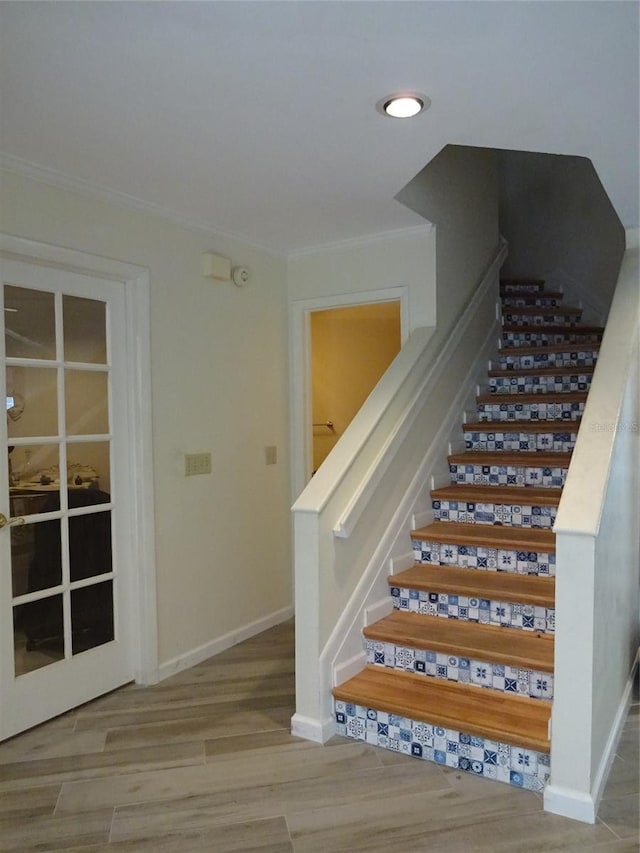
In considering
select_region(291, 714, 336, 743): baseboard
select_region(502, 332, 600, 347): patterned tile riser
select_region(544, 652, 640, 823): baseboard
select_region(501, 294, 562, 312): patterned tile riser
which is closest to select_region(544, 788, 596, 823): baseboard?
select_region(544, 652, 640, 823): baseboard

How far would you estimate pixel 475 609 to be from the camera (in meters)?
2.64

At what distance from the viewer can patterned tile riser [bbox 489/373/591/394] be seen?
384 cm

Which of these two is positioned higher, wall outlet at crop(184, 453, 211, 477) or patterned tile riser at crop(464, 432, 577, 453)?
patterned tile riser at crop(464, 432, 577, 453)

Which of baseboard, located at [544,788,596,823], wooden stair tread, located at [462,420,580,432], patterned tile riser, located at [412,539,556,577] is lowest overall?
baseboard, located at [544,788,596,823]

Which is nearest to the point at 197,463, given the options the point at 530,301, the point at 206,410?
the point at 206,410

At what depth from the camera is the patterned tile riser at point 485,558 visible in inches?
108

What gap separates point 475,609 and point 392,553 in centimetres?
46

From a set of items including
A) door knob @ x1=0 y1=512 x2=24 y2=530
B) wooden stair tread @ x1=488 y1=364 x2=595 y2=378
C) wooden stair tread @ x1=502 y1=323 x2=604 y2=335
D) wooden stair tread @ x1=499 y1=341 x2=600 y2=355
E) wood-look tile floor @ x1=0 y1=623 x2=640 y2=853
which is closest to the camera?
wood-look tile floor @ x1=0 y1=623 x2=640 y2=853

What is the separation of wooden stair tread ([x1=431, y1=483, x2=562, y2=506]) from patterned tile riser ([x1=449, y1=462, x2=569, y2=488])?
45mm

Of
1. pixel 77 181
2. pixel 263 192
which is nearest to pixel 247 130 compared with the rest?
pixel 263 192

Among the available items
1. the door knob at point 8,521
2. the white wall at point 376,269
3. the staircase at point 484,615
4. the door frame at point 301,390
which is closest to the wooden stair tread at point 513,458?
the staircase at point 484,615

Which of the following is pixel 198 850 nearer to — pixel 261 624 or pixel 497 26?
pixel 261 624

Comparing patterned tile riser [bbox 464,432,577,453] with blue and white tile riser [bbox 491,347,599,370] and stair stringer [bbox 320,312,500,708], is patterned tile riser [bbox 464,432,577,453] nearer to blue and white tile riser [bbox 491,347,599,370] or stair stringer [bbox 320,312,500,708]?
stair stringer [bbox 320,312,500,708]

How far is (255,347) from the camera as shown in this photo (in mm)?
3633
